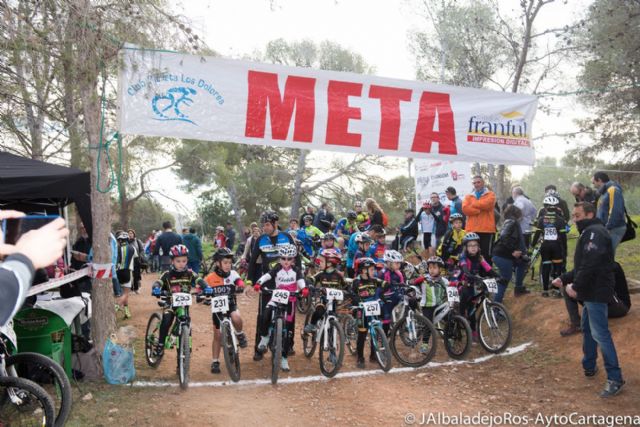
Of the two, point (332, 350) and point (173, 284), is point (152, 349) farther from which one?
point (332, 350)

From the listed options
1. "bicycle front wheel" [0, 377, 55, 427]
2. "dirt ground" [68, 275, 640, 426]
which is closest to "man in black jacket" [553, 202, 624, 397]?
"dirt ground" [68, 275, 640, 426]

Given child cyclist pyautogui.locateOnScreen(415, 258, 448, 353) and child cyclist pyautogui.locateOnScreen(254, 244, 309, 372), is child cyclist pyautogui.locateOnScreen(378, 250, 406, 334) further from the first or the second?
child cyclist pyautogui.locateOnScreen(254, 244, 309, 372)

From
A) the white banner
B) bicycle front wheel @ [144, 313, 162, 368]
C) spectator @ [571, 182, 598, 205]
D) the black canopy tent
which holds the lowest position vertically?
bicycle front wheel @ [144, 313, 162, 368]

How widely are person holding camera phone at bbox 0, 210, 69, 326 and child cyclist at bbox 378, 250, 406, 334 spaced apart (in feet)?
22.0

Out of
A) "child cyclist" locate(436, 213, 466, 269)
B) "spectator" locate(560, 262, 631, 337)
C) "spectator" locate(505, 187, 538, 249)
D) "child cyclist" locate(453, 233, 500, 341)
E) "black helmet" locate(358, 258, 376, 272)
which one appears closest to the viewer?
"spectator" locate(560, 262, 631, 337)

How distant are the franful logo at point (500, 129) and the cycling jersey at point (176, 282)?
4.58 meters

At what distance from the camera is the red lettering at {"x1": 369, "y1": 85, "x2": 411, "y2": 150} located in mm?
7816

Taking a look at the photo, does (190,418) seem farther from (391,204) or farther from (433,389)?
(391,204)

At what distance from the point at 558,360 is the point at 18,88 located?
9109 mm

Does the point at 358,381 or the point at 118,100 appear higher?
the point at 118,100

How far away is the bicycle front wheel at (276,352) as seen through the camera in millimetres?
7312

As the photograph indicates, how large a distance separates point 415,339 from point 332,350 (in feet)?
4.09

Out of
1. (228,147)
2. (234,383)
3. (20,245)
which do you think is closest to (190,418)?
(234,383)

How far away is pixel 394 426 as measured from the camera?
19.0 ft
